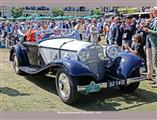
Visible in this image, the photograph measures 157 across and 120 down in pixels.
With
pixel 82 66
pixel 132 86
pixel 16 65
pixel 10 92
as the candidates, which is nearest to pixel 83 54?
pixel 82 66

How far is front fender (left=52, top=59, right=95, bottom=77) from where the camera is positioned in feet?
21.0

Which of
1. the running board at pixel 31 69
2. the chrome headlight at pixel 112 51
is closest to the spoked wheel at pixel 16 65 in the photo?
the running board at pixel 31 69

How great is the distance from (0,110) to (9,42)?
37.4 ft

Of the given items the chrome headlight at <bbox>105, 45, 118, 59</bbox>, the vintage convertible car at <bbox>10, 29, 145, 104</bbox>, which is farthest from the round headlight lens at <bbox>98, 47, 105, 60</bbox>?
the chrome headlight at <bbox>105, 45, 118, 59</bbox>

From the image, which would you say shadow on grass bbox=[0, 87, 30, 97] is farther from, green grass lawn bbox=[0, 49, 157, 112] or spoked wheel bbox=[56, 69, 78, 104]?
spoked wheel bbox=[56, 69, 78, 104]

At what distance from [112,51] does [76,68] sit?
1.25m

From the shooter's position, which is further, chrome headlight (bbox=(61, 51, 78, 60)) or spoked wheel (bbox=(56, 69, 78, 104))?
chrome headlight (bbox=(61, 51, 78, 60))

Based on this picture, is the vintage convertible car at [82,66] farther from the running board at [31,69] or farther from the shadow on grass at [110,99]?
A: the shadow on grass at [110,99]

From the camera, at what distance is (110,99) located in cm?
694

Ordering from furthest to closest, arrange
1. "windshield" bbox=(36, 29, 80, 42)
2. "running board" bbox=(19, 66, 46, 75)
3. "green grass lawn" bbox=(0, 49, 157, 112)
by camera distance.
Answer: "windshield" bbox=(36, 29, 80, 42) < "running board" bbox=(19, 66, 46, 75) < "green grass lawn" bbox=(0, 49, 157, 112)

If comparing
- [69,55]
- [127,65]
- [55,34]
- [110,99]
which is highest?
[55,34]

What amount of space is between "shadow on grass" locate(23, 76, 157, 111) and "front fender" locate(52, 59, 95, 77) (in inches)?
23.0

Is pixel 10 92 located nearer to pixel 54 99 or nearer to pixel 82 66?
pixel 54 99

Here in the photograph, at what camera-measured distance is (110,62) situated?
742 cm
